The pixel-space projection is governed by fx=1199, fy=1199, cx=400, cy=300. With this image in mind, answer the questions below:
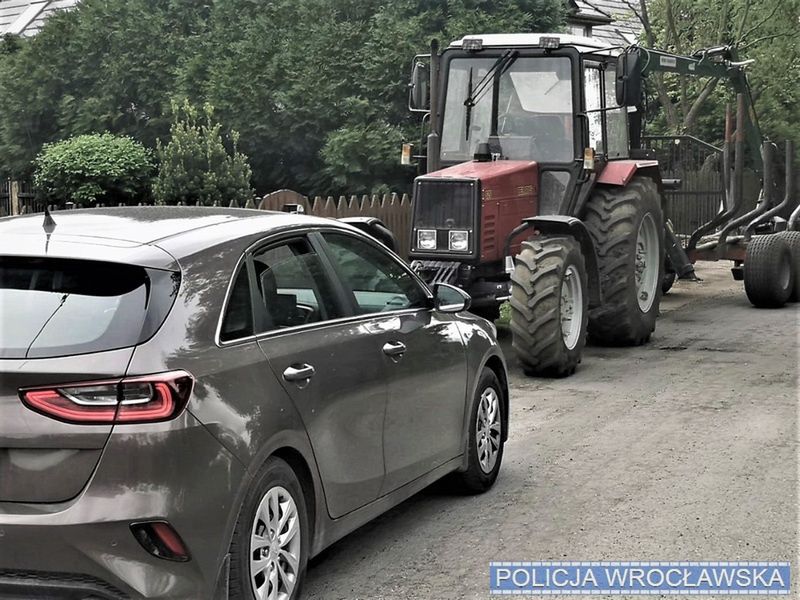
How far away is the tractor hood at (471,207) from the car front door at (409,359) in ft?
15.7

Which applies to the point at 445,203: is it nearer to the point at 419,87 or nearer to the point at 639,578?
the point at 419,87

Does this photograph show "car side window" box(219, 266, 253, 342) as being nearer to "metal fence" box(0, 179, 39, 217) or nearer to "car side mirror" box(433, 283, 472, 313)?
"car side mirror" box(433, 283, 472, 313)

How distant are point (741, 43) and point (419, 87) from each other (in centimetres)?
1202

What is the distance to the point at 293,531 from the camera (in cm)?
457

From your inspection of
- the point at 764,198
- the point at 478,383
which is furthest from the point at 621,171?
the point at 478,383

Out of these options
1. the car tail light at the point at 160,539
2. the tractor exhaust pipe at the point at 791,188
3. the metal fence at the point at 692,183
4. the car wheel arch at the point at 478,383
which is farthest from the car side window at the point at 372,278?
the tractor exhaust pipe at the point at 791,188

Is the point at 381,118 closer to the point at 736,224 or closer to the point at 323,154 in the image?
the point at 323,154

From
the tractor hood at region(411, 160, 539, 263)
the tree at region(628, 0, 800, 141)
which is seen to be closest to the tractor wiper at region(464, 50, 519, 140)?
the tractor hood at region(411, 160, 539, 263)

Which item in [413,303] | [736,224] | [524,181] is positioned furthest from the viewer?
[736,224]

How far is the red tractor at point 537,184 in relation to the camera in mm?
10906

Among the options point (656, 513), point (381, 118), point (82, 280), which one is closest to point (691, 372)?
point (656, 513)

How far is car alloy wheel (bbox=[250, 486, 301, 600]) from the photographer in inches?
171

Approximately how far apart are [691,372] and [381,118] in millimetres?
10232

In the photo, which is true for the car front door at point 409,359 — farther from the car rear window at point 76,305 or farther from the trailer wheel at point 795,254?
the trailer wheel at point 795,254
